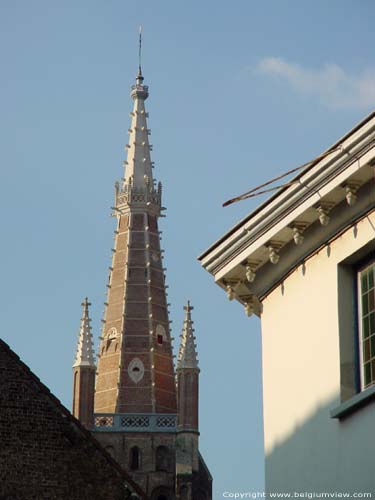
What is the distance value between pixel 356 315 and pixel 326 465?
1.49m

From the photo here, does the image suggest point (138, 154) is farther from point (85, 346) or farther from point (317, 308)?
point (317, 308)

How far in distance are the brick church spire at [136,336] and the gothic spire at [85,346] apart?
145 cm

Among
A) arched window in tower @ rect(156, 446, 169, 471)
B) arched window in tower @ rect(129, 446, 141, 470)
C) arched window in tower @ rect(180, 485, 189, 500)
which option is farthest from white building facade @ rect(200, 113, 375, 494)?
arched window in tower @ rect(156, 446, 169, 471)

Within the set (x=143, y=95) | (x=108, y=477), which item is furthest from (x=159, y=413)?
(x=108, y=477)

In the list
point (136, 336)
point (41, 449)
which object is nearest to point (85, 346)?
point (136, 336)

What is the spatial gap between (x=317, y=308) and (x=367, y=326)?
890 mm

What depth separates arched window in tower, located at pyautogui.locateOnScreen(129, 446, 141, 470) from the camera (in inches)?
4626

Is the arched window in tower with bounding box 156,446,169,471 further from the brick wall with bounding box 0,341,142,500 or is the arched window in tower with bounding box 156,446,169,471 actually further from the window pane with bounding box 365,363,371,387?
the window pane with bounding box 365,363,371,387

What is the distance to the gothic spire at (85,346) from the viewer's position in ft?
395

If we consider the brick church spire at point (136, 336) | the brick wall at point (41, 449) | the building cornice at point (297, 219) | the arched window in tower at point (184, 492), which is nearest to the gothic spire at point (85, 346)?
the brick church spire at point (136, 336)

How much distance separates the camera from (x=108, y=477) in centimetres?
2838

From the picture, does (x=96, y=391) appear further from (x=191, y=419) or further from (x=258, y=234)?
(x=258, y=234)

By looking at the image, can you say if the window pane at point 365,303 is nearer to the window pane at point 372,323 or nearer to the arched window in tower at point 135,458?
the window pane at point 372,323

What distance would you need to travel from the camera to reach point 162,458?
11875 cm
